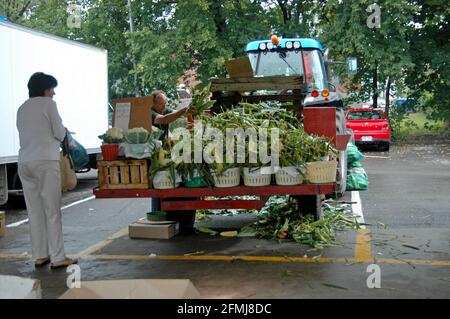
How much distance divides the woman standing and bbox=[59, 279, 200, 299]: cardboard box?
2408 mm

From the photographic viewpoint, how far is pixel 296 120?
729 centimetres

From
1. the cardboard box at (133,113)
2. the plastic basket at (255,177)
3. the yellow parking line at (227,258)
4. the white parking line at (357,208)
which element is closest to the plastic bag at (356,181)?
the white parking line at (357,208)

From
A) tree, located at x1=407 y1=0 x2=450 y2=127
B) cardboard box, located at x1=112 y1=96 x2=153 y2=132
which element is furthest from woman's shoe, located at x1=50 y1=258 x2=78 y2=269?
tree, located at x1=407 y1=0 x2=450 y2=127

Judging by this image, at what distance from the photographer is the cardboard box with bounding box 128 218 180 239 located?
7.28 metres

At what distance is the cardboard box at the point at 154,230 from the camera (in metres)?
7.28

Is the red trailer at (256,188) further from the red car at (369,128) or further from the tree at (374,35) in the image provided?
the tree at (374,35)

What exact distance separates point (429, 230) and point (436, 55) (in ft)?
53.7

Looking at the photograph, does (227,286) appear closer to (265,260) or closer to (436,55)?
(265,260)

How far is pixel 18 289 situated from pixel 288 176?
308 centimetres

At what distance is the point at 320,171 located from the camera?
602 cm

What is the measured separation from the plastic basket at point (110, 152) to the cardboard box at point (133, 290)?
2652mm

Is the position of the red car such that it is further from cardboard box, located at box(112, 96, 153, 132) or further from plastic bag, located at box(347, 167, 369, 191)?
cardboard box, located at box(112, 96, 153, 132)

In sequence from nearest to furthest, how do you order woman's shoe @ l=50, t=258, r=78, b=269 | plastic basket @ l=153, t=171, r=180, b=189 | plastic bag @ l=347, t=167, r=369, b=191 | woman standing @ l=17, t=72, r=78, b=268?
woman standing @ l=17, t=72, r=78, b=268 < woman's shoe @ l=50, t=258, r=78, b=269 < plastic basket @ l=153, t=171, r=180, b=189 < plastic bag @ l=347, t=167, r=369, b=191
